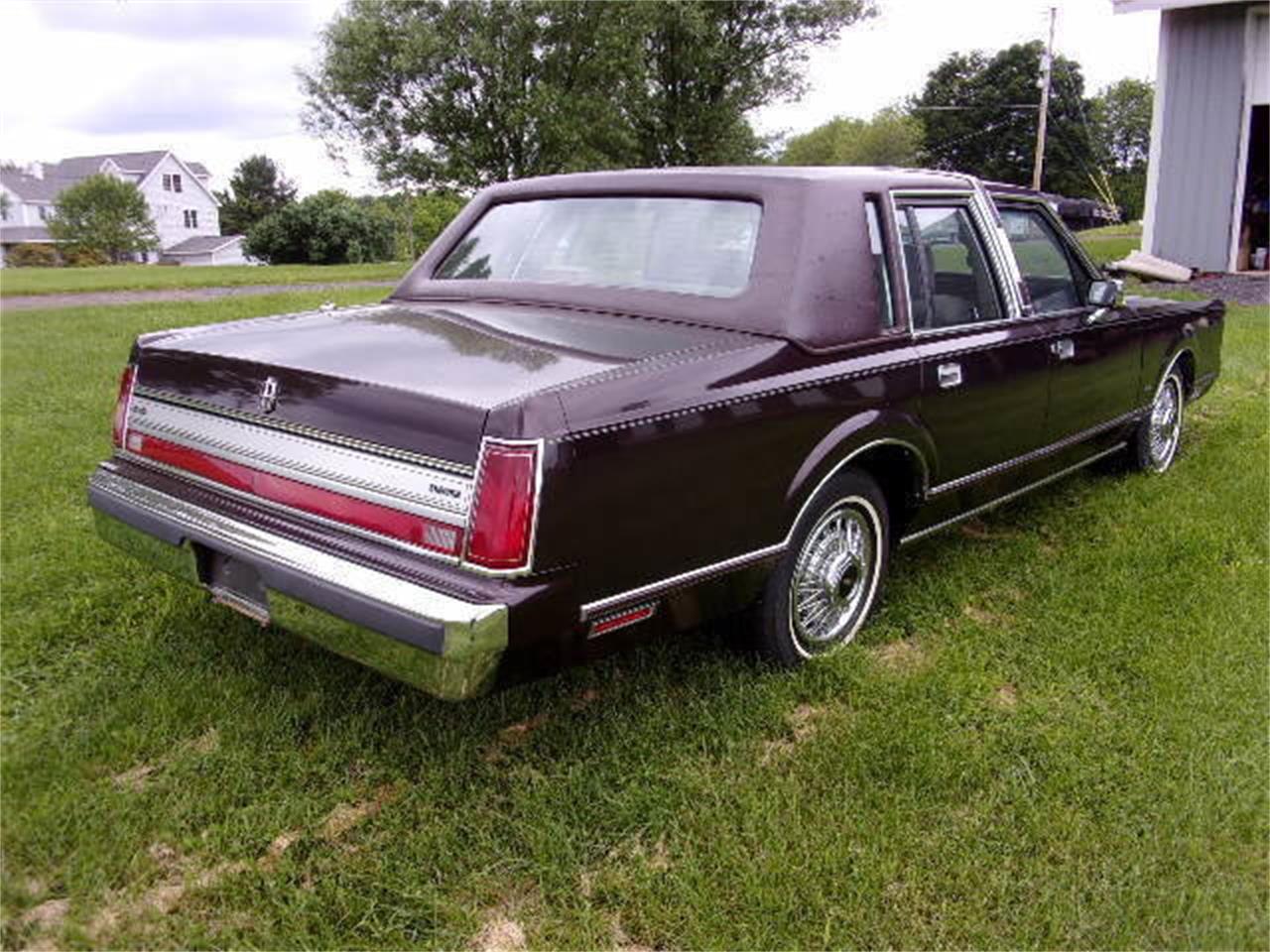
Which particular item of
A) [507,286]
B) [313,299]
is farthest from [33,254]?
[507,286]

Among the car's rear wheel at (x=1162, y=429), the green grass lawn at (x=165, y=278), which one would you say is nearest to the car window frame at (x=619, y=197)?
the car's rear wheel at (x=1162, y=429)

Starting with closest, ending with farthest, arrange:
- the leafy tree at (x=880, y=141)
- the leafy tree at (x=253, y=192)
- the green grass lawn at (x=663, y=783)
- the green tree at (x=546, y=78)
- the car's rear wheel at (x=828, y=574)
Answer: the green grass lawn at (x=663, y=783)
the car's rear wheel at (x=828, y=574)
the green tree at (x=546, y=78)
the leafy tree at (x=880, y=141)
the leafy tree at (x=253, y=192)

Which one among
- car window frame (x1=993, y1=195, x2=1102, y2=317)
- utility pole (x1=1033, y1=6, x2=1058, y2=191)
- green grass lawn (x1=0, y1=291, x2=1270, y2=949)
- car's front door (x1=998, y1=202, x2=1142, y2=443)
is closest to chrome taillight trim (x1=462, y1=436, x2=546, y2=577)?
green grass lawn (x1=0, y1=291, x2=1270, y2=949)

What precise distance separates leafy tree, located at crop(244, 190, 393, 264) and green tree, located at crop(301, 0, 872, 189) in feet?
22.4

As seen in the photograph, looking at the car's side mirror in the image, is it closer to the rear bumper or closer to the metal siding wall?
the rear bumper

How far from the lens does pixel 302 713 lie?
10.0 feet

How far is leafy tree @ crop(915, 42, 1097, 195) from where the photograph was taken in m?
57.2

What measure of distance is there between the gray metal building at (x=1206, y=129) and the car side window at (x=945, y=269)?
11.4 m

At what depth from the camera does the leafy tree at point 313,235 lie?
35625 mm

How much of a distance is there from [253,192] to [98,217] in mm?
19493

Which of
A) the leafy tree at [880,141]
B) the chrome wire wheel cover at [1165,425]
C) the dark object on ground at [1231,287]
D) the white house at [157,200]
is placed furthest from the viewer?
the white house at [157,200]

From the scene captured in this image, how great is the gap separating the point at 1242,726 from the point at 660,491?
76.5 inches

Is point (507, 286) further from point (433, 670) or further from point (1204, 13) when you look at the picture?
point (1204, 13)

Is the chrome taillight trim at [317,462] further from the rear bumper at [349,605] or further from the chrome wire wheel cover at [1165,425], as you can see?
the chrome wire wheel cover at [1165,425]
